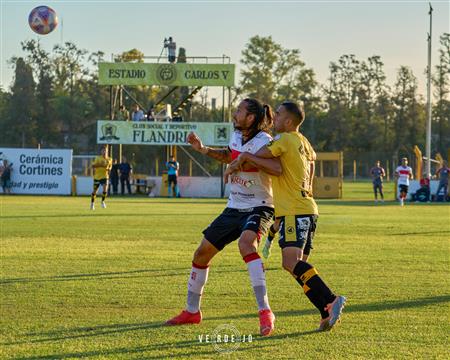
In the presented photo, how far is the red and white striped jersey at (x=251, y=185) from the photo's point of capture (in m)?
8.44

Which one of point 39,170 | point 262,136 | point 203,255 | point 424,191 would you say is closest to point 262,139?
point 262,136

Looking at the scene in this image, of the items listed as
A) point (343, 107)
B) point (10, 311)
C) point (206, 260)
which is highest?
point (343, 107)

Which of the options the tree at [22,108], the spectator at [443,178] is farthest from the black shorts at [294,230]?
the tree at [22,108]

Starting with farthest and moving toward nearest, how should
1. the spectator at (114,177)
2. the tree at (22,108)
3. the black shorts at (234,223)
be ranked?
1. the tree at (22,108)
2. the spectator at (114,177)
3. the black shorts at (234,223)

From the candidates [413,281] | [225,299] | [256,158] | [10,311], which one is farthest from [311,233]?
[413,281]

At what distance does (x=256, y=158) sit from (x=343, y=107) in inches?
3189

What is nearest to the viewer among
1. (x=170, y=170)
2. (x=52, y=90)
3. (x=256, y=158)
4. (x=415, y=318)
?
(x=256, y=158)

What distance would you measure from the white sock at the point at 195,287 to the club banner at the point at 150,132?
1575 inches

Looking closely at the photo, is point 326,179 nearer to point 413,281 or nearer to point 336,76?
point 413,281

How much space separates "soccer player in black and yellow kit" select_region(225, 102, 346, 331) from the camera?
808 cm

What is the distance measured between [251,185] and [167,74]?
4134cm

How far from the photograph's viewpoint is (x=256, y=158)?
26.7 feet

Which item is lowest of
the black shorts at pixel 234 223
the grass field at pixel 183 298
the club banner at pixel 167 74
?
the grass field at pixel 183 298

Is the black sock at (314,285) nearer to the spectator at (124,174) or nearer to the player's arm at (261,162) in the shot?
the player's arm at (261,162)
